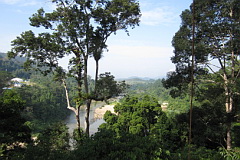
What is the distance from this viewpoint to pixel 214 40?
24.7ft

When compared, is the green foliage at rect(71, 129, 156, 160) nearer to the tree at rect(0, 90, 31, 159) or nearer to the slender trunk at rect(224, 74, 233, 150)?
the tree at rect(0, 90, 31, 159)

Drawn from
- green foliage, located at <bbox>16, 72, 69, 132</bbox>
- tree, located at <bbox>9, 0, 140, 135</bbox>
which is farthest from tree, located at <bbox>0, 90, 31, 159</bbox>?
green foliage, located at <bbox>16, 72, 69, 132</bbox>

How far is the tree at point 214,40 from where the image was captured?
675 cm

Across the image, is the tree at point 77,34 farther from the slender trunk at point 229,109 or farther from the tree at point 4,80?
the tree at point 4,80

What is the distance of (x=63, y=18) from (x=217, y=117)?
8.47 meters

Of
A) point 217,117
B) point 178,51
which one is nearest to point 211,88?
point 217,117

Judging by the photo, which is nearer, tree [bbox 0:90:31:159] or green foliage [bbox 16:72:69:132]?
tree [bbox 0:90:31:159]

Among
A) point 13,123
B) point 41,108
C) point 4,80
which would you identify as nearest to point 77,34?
point 13,123

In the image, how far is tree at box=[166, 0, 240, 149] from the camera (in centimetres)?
675

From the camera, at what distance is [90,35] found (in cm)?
698

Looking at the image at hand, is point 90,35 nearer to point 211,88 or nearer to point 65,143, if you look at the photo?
Answer: point 65,143

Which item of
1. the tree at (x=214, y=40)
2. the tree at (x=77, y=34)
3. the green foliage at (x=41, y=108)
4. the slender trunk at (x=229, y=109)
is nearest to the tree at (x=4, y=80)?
the green foliage at (x=41, y=108)

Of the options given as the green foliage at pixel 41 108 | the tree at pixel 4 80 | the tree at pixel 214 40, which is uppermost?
the tree at pixel 214 40

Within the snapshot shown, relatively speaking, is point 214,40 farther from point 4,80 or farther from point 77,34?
point 4,80
